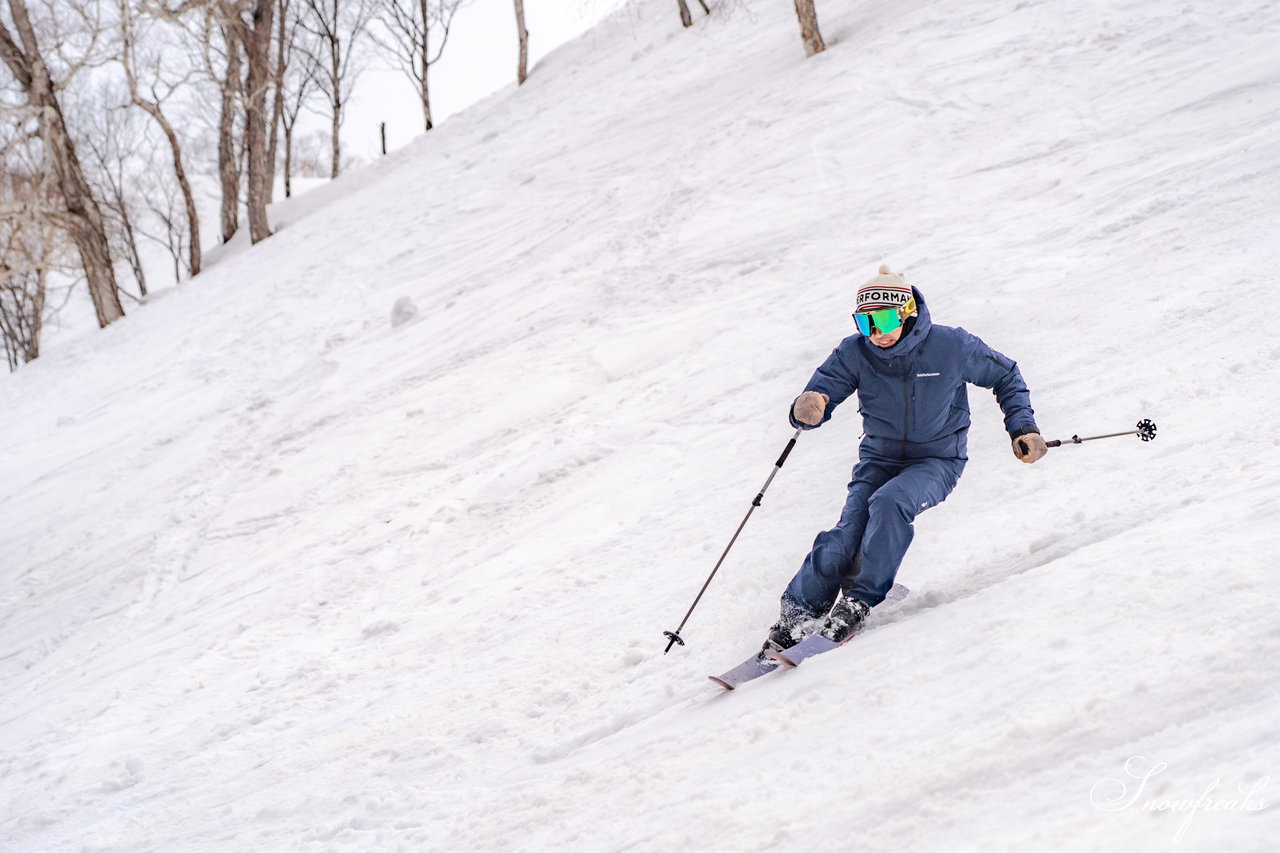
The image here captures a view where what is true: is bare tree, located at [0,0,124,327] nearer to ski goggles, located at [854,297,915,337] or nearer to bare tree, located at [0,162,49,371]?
bare tree, located at [0,162,49,371]

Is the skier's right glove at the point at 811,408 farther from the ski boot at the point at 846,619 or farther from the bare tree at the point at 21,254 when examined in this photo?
the bare tree at the point at 21,254

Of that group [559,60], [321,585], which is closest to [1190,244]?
[321,585]

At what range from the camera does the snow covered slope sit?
3045mm

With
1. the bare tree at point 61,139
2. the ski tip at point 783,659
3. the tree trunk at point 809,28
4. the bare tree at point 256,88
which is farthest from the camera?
the bare tree at point 256,88

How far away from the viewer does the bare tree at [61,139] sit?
17266 mm

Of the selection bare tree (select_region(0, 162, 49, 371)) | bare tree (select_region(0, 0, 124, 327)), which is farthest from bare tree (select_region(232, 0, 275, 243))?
bare tree (select_region(0, 162, 49, 371))

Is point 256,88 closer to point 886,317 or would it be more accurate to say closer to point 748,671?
point 886,317

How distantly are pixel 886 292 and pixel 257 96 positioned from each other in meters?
19.1

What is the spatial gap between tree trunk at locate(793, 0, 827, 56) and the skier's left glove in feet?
34.2

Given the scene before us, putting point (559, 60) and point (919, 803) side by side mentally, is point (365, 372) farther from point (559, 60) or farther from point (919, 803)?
point (559, 60)

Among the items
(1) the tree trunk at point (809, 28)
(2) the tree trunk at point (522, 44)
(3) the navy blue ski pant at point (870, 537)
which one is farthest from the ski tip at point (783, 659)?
(2) the tree trunk at point (522, 44)

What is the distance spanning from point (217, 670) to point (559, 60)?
19.9m

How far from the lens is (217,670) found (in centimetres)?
577

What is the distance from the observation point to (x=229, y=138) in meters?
20.9
